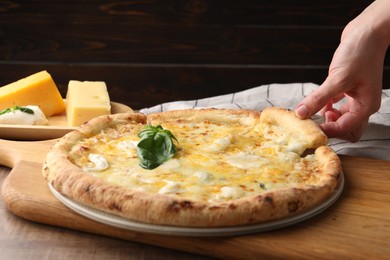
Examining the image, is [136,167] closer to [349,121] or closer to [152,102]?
[349,121]

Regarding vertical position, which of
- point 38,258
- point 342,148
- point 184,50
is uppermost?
point 38,258

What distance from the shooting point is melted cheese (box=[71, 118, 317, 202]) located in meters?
1.45

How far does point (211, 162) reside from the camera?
5.26 feet

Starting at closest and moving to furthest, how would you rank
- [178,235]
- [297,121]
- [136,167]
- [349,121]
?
[178,235] < [136,167] < [297,121] < [349,121]

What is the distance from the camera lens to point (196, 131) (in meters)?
1.86

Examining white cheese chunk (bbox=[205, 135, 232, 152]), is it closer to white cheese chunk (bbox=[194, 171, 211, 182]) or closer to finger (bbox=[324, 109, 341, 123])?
white cheese chunk (bbox=[194, 171, 211, 182])

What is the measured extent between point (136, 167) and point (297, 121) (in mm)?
510

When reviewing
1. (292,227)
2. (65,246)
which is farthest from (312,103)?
(65,246)

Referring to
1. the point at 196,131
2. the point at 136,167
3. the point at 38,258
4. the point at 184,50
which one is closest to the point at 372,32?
the point at 196,131

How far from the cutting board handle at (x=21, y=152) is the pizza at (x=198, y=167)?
125 mm

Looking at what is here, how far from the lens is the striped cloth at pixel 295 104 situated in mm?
2021

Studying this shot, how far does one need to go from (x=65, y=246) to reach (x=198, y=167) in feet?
1.20

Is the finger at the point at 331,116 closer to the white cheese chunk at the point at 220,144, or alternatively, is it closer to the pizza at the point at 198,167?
the pizza at the point at 198,167

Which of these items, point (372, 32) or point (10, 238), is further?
point (372, 32)
